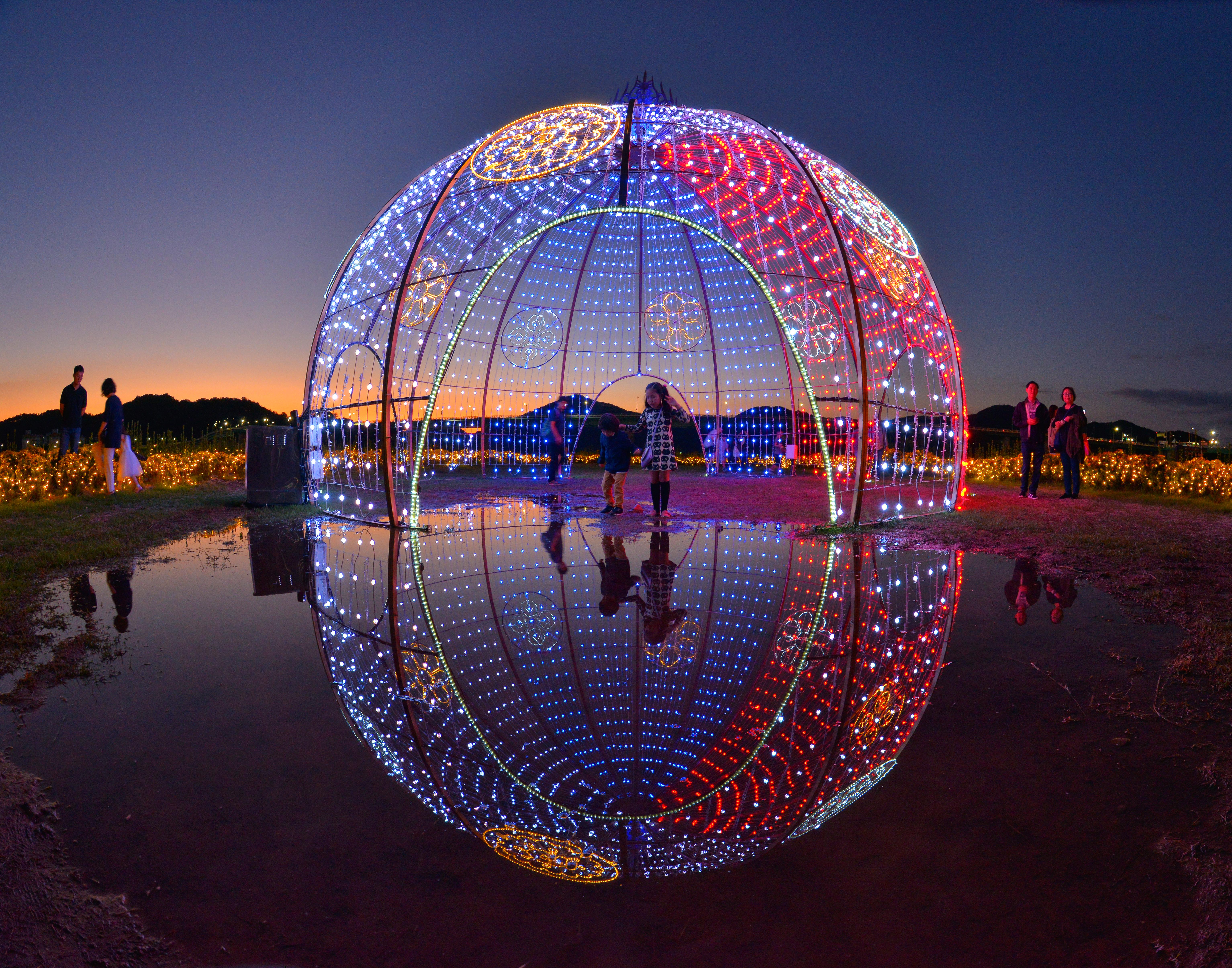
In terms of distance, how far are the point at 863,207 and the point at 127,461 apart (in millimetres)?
12683

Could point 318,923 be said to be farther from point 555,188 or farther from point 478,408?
point 478,408

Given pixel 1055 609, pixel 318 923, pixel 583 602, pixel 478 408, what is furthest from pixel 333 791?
pixel 478 408

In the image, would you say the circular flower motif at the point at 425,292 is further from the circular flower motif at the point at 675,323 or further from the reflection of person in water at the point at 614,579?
the circular flower motif at the point at 675,323

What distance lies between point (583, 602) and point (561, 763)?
2.46 metres

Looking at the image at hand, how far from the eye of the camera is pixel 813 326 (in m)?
10.1

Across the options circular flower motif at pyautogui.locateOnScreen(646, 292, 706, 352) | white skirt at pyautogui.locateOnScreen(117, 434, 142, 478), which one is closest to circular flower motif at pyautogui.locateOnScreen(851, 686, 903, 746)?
white skirt at pyautogui.locateOnScreen(117, 434, 142, 478)

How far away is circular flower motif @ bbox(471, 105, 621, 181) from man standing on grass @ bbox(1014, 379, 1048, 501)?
8.38 meters

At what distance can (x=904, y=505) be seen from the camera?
38.8ft

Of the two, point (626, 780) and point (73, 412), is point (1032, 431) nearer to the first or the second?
point (626, 780)

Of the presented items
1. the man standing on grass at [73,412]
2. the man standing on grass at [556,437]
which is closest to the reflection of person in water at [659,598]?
the man standing on grass at [556,437]

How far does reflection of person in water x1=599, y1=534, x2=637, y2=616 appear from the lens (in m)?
5.27

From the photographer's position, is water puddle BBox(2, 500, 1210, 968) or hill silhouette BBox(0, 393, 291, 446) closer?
water puddle BBox(2, 500, 1210, 968)

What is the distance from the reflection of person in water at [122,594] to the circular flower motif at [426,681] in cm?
206

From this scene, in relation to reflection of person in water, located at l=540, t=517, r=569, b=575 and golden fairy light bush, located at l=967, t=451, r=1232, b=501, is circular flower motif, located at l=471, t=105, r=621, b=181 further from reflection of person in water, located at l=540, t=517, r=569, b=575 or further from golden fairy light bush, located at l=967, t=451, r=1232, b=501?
golden fairy light bush, located at l=967, t=451, r=1232, b=501
